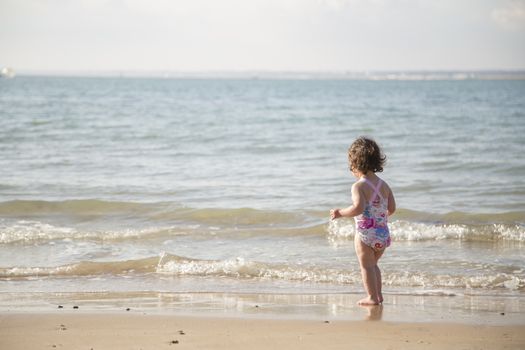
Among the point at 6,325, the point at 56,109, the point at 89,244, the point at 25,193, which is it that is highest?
the point at 56,109

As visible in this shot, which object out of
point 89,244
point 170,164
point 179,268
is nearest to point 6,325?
point 179,268

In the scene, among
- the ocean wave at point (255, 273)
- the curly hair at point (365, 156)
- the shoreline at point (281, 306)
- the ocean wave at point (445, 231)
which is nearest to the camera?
the shoreline at point (281, 306)

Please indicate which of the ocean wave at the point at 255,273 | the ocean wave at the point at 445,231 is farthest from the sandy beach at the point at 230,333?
the ocean wave at the point at 445,231

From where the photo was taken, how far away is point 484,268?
23.8 feet

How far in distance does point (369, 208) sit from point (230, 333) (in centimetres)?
170

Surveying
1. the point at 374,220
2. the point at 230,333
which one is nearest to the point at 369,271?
the point at 374,220

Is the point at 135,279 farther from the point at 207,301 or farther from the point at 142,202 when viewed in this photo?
the point at 142,202

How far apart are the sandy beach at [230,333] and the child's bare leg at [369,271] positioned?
0.64 meters

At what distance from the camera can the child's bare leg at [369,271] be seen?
18.7ft

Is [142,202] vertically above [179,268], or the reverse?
[142,202]

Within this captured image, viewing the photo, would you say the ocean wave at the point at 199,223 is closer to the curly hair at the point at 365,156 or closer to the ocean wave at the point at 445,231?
the ocean wave at the point at 445,231

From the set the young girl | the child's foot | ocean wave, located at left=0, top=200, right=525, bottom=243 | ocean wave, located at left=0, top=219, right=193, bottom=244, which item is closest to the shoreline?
the child's foot

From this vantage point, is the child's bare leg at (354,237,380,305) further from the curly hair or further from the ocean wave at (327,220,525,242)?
the ocean wave at (327,220,525,242)

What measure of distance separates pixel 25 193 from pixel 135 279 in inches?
234
